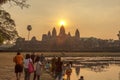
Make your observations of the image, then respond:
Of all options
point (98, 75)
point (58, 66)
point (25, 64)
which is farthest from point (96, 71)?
point (25, 64)

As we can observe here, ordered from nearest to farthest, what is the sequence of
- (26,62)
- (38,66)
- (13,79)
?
(26,62) → (38,66) → (13,79)

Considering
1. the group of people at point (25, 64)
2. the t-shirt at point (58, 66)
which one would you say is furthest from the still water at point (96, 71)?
the group of people at point (25, 64)

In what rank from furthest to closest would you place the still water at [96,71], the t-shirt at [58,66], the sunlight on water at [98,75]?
the still water at [96,71], the sunlight on water at [98,75], the t-shirt at [58,66]

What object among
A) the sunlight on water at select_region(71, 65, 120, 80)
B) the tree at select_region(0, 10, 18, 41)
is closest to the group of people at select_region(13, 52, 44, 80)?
the tree at select_region(0, 10, 18, 41)

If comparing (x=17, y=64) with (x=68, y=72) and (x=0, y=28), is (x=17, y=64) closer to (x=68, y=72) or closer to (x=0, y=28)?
(x=0, y=28)

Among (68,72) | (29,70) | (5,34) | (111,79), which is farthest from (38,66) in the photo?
(111,79)

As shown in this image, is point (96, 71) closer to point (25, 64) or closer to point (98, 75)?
point (98, 75)

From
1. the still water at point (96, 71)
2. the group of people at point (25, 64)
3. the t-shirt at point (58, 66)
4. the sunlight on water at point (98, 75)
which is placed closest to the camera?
the group of people at point (25, 64)

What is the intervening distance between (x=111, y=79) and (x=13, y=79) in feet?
58.8

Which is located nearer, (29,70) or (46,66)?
(29,70)

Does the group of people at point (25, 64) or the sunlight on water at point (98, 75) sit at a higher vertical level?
the group of people at point (25, 64)

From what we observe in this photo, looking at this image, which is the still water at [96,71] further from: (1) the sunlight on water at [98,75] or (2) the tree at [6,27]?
(2) the tree at [6,27]

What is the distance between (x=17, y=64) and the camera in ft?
79.9

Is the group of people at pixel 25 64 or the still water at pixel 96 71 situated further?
the still water at pixel 96 71
